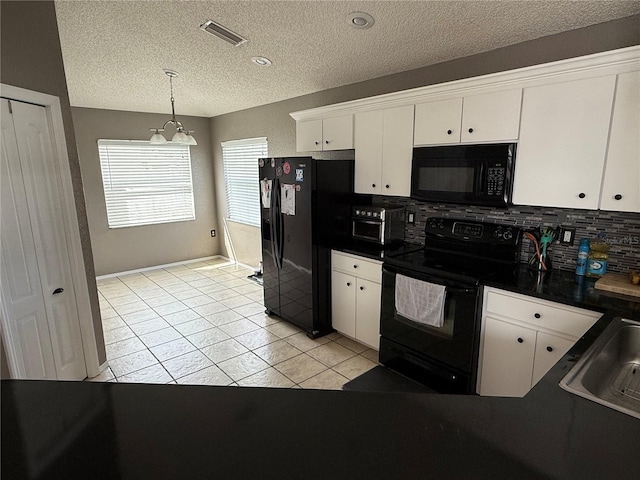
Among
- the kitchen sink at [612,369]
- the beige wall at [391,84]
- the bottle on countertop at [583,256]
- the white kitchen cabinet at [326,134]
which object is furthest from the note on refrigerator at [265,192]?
the kitchen sink at [612,369]

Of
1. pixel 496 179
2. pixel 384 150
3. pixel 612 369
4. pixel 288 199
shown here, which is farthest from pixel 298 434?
pixel 288 199

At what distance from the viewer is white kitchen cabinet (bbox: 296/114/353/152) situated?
3.30 meters

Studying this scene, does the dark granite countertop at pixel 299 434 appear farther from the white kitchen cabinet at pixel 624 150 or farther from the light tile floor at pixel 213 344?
the light tile floor at pixel 213 344

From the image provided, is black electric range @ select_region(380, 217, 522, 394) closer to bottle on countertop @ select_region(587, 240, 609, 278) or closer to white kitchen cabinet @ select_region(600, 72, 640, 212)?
bottle on countertop @ select_region(587, 240, 609, 278)

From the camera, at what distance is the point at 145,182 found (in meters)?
5.56

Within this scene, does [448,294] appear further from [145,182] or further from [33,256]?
[145,182]

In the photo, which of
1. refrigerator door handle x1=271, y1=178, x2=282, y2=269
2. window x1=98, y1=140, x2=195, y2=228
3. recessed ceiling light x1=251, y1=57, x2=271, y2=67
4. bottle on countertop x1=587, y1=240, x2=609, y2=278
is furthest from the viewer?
window x1=98, y1=140, x2=195, y2=228

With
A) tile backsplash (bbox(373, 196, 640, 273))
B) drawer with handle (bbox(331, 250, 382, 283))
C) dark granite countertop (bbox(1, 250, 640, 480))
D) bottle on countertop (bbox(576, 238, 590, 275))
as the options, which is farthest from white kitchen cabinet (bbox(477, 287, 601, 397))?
dark granite countertop (bbox(1, 250, 640, 480))

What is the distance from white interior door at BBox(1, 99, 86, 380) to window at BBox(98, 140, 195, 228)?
3155mm

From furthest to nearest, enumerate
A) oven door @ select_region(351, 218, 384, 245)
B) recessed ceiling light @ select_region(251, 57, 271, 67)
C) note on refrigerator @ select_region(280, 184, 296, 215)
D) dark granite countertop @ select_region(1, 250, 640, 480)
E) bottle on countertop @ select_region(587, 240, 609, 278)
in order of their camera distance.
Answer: note on refrigerator @ select_region(280, 184, 296, 215)
oven door @ select_region(351, 218, 384, 245)
recessed ceiling light @ select_region(251, 57, 271, 67)
bottle on countertop @ select_region(587, 240, 609, 278)
dark granite countertop @ select_region(1, 250, 640, 480)

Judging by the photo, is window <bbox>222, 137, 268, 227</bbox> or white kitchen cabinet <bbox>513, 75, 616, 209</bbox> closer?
white kitchen cabinet <bbox>513, 75, 616, 209</bbox>

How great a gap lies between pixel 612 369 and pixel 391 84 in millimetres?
2740

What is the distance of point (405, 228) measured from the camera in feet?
10.9

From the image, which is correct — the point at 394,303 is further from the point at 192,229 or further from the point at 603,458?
the point at 192,229
